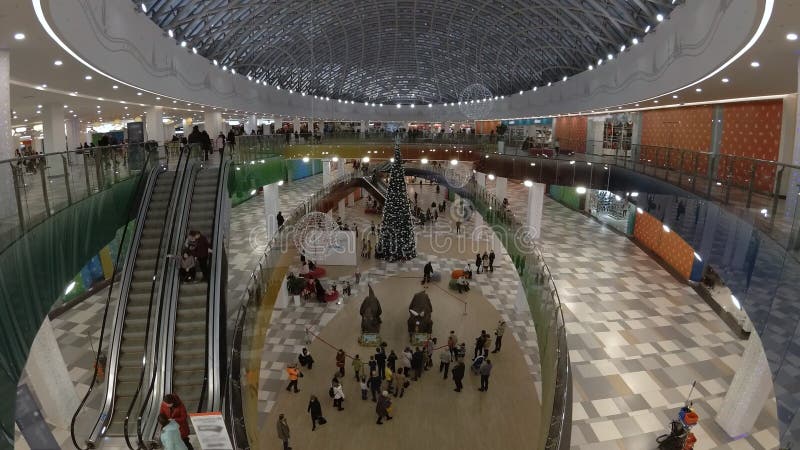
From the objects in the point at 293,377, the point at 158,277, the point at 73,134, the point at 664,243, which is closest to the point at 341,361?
the point at 293,377

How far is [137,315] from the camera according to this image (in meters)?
10.1

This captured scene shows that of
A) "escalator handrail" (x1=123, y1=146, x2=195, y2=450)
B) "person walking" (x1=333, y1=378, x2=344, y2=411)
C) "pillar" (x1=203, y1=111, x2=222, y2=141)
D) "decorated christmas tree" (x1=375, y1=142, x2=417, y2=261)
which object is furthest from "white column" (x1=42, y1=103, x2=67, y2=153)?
"person walking" (x1=333, y1=378, x2=344, y2=411)

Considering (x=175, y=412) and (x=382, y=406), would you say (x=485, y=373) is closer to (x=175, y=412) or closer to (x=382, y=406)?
(x=382, y=406)

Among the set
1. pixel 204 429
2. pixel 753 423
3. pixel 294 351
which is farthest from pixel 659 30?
pixel 204 429

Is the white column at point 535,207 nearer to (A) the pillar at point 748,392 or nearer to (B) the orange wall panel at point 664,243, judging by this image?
(B) the orange wall panel at point 664,243

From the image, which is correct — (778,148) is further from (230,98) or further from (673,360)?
(230,98)

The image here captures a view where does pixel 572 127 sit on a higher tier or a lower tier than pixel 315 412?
higher

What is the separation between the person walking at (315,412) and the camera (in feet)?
41.0

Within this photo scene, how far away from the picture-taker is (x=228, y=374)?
29.1 ft

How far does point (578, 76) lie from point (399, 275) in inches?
680

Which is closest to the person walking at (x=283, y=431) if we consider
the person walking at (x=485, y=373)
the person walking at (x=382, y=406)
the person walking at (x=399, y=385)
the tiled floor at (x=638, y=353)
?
the person walking at (x=382, y=406)

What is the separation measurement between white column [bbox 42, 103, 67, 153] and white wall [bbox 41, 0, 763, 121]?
17.6ft

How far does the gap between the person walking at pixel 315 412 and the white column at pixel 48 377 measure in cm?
606

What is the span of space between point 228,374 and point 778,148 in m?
18.6
